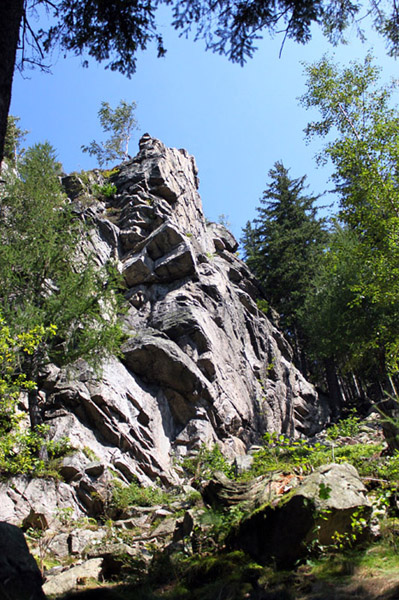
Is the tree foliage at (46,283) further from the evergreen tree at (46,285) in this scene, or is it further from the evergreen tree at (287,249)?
the evergreen tree at (287,249)

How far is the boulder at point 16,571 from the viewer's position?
3.14 metres

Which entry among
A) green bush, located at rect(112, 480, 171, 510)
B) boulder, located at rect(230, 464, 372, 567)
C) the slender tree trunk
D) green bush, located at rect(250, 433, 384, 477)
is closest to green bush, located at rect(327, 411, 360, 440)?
green bush, located at rect(250, 433, 384, 477)

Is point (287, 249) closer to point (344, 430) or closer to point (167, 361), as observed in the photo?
point (167, 361)

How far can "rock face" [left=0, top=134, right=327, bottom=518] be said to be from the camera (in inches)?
571

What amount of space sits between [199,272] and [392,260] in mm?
12489

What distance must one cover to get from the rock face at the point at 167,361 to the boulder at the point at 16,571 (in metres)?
8.99

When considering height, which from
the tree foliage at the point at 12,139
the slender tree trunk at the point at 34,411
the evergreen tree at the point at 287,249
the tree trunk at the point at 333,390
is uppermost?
the tree foliage at the point at 12,139

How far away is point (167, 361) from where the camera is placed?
17703 mm

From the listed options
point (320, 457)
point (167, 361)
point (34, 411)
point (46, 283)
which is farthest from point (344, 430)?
point (46, 283)

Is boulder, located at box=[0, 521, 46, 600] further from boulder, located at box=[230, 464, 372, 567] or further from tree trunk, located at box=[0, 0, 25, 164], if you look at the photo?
tree trunk, located at box=[0, 0, 25, 164]

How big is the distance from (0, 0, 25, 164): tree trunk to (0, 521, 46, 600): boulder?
3409 millimetres

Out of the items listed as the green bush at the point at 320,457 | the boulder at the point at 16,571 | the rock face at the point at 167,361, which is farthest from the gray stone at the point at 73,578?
the rock face at the point at 167,361

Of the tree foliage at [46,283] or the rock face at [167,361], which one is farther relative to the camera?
the rock face at [167,361]

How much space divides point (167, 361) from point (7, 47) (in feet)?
48.0
